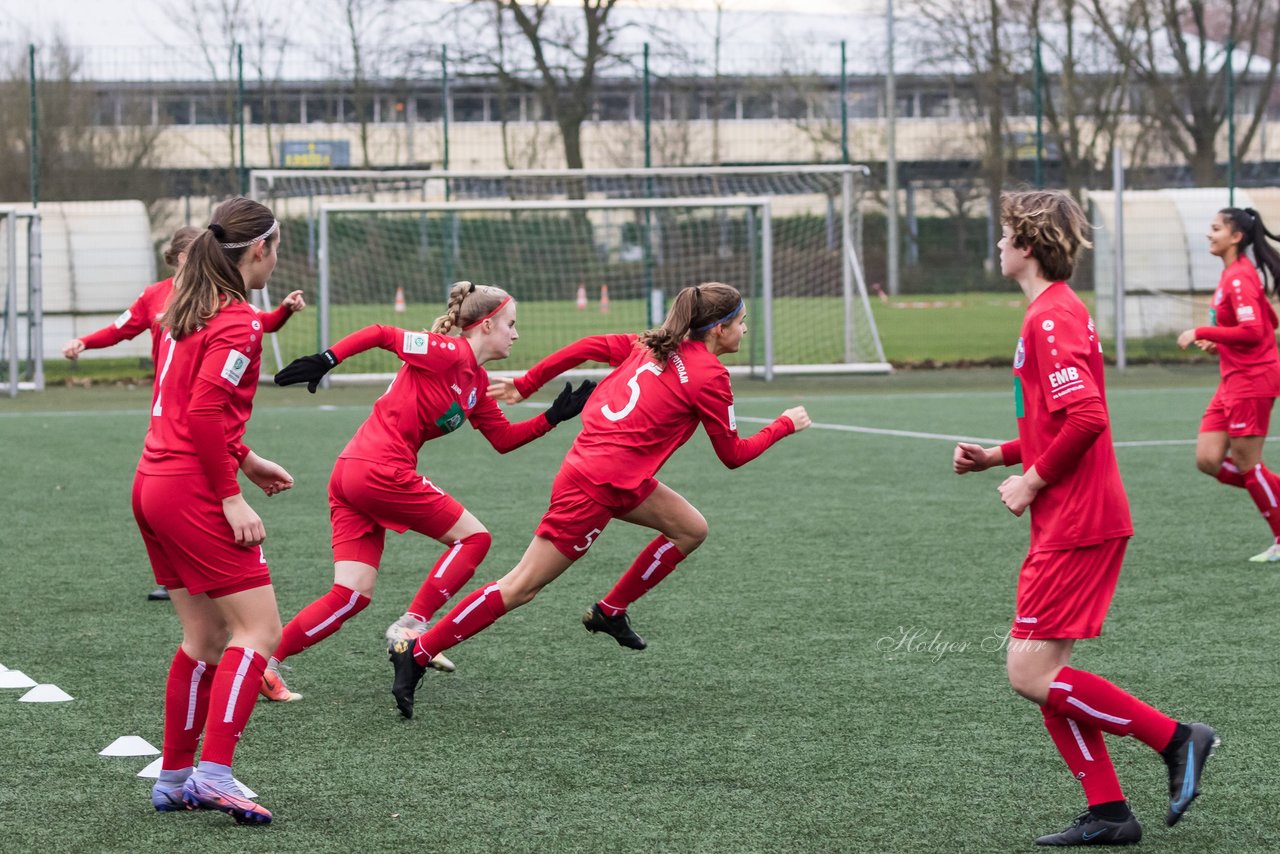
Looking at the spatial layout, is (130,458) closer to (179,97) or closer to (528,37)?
(179,97)

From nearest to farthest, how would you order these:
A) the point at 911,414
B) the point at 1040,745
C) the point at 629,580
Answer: the point at 1040,745
the point at 629,580
the point at 911,414

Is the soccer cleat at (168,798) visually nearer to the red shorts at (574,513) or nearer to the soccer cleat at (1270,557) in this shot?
the red shorts at (574,513)

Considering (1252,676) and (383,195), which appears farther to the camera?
(383,195)

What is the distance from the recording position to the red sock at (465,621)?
5156 mm

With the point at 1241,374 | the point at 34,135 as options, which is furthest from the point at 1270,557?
the point at 34,135

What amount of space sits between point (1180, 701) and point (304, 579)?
404cm

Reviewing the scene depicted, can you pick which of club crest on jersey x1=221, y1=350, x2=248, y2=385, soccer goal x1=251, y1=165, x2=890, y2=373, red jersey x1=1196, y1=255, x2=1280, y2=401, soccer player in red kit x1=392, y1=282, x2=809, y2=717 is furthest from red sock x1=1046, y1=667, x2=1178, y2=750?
soccer goal x1=251, y1=165, x2=890, y2=373

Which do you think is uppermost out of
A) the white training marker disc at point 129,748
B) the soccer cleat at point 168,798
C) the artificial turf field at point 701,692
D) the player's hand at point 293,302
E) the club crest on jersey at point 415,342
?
the player's hand at point 293,302

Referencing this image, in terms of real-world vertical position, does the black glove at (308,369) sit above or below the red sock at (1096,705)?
above

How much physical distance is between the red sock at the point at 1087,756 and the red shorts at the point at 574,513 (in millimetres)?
1896

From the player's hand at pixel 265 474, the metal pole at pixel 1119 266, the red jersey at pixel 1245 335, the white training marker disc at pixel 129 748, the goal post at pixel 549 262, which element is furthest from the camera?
the goal post at pixel 549 262

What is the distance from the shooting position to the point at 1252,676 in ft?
17.7

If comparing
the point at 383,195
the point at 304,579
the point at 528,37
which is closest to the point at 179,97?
the point at 383,195

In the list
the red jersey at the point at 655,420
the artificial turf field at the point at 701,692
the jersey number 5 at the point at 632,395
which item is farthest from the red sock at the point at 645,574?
the jersey number 5 at the point at 632,395
